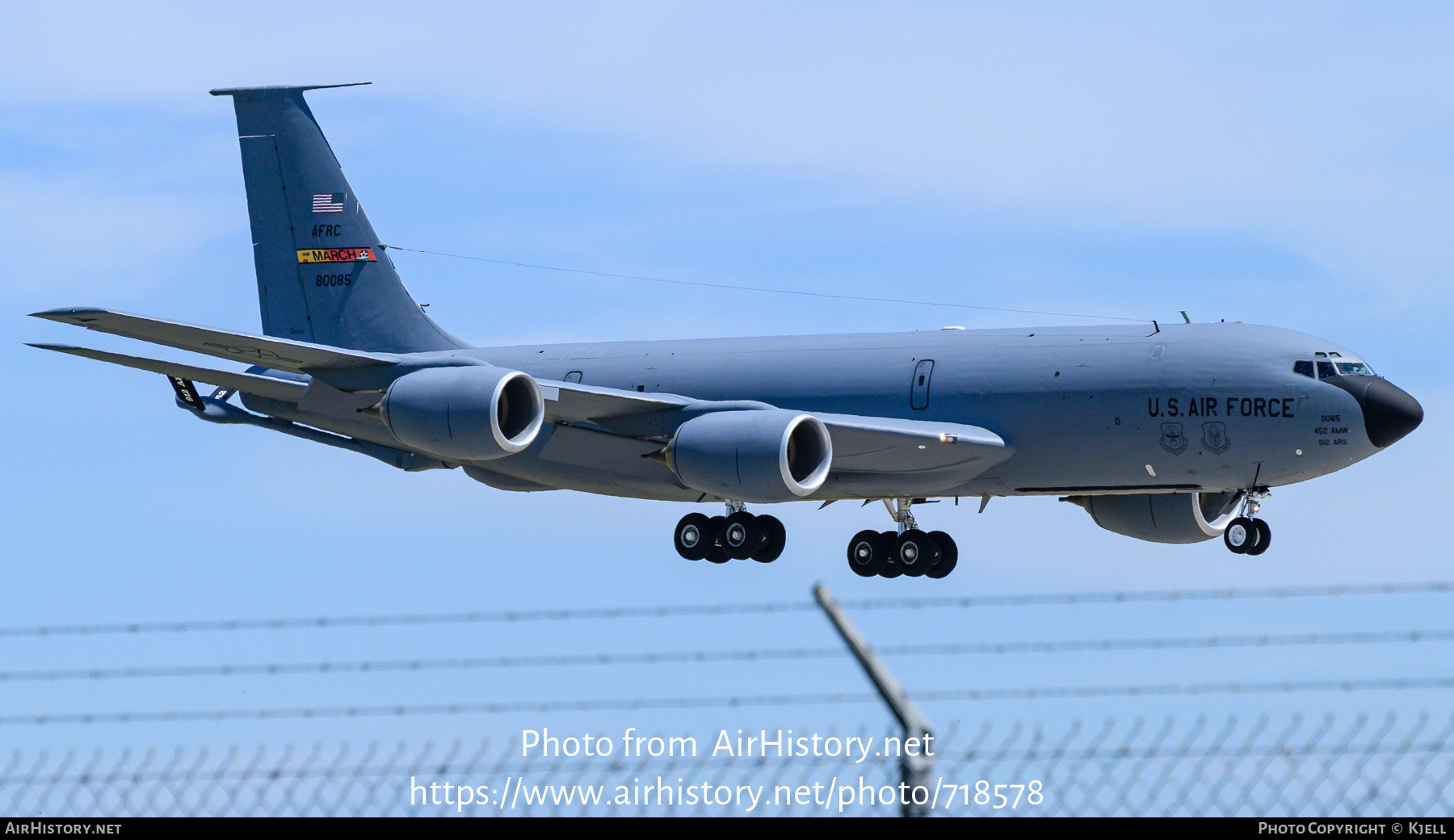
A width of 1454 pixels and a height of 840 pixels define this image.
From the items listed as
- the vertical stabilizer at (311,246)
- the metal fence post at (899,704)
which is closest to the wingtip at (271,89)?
the vertical stabilizer at (311,246)

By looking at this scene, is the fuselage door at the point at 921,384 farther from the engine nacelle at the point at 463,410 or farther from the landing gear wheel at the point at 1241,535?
the engine nacelle at the point at 463,410

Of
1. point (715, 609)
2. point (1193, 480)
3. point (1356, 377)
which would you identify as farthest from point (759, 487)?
point (715, 609)

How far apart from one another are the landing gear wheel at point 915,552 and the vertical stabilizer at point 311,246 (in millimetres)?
9622

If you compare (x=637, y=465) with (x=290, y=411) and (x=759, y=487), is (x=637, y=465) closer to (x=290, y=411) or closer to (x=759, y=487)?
(x=759, y=487)

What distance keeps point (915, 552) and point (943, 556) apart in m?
0.48

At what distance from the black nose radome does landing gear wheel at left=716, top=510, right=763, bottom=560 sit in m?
8.86

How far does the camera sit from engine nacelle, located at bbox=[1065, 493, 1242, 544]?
101 ft

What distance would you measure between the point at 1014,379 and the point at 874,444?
2.34 m

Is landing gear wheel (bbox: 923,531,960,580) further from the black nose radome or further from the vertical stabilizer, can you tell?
the vertical stabilizer

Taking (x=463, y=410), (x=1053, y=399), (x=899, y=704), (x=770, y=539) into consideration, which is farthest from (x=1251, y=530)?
(x=899, y=704)

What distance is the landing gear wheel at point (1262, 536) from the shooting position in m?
28.4

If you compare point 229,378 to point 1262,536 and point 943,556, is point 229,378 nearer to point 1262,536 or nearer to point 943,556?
point 943,556

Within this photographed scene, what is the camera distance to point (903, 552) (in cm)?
3064

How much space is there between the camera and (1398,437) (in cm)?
2695
